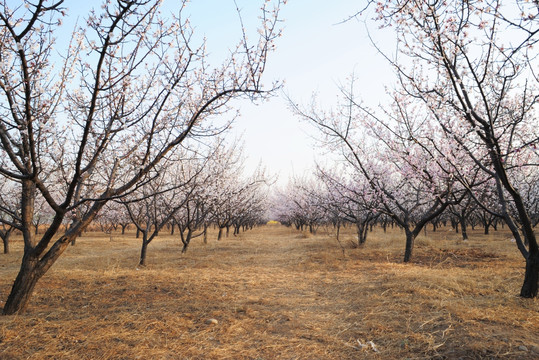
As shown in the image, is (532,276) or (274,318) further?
(532,276)

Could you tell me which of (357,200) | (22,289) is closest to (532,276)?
(22,289)

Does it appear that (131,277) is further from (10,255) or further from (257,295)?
(10,255)

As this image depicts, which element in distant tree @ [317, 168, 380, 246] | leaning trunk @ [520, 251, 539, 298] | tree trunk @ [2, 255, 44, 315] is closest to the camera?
tree trunk @ [2, 255, 44, 315]

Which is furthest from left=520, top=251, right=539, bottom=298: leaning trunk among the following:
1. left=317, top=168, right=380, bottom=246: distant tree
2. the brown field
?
left=317, top=168, right=380, bottom=246: distant tree

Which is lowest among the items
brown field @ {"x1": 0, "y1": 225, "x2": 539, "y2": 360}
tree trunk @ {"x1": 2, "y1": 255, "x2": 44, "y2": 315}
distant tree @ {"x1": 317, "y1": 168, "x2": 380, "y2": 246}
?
brown field @ {"x1": 0, "y1": 225, "x2": 539, "y2": 360}

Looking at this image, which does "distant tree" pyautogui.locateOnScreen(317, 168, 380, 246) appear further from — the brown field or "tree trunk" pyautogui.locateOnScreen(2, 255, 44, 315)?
"tree trunk" pyautogui.locateOnScreen(2, 255, 44, 315)

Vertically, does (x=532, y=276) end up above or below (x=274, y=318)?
above

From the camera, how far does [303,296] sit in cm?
649

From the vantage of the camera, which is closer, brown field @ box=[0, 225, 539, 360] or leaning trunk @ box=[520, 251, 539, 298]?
brown field @ box=[0, 225, 539, 360]

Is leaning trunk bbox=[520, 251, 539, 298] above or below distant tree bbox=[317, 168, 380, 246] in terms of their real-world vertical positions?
below

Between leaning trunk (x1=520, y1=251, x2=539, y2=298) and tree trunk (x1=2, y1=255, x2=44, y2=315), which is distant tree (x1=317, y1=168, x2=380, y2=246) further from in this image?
tree trunk (x1=2, y1=255, x2=44, y2=315)

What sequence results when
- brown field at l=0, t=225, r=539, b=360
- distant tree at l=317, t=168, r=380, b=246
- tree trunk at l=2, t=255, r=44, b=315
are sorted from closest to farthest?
brown field at l=0, t=225, r=539, b=360 → tree trunk at l=2, t=255, r=44, b=315 → distant tree at l=317, t=168, r=380, b=246

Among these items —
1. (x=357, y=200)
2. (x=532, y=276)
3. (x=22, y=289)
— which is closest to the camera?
(x=22, y=289)

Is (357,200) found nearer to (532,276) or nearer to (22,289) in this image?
(532,276)
